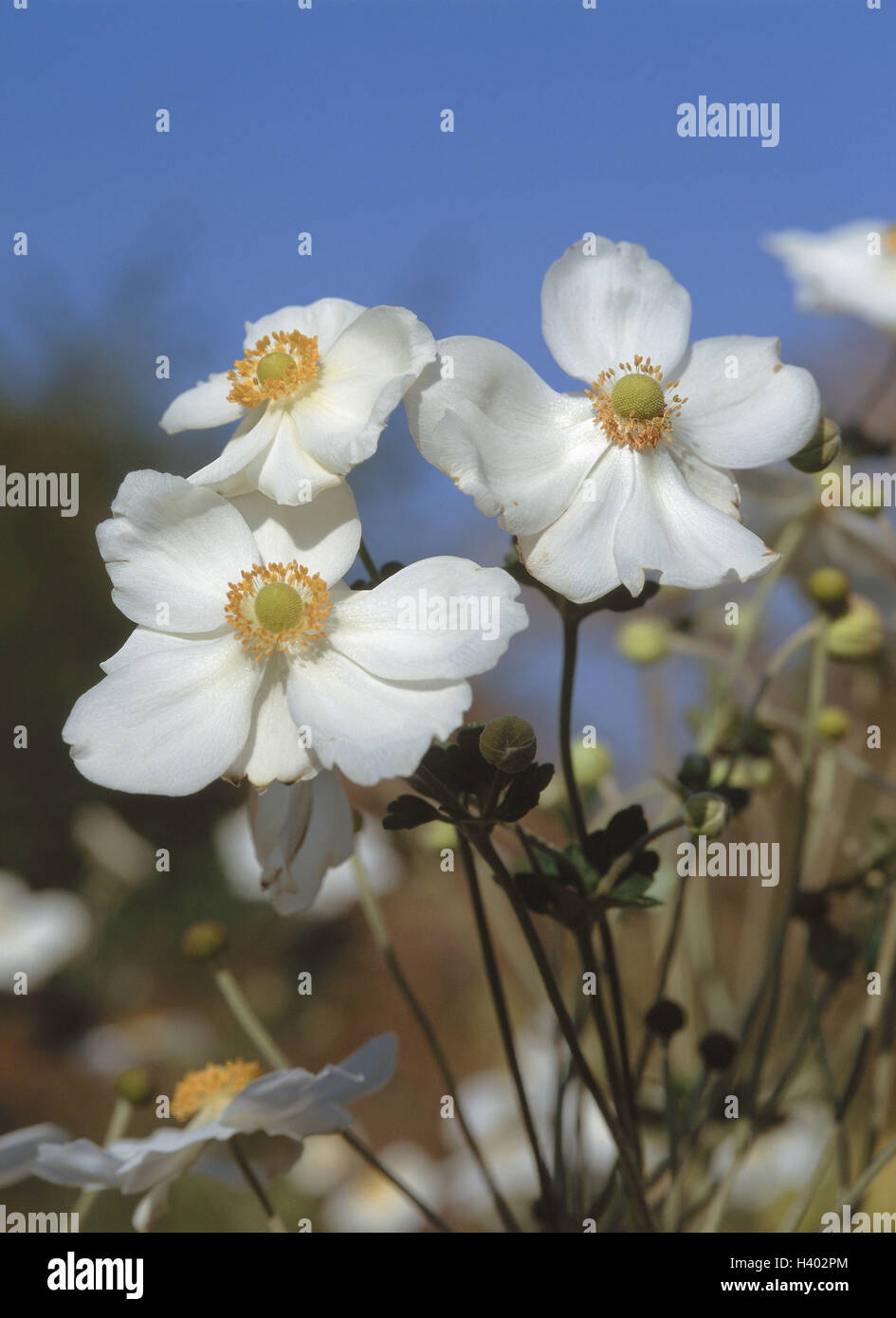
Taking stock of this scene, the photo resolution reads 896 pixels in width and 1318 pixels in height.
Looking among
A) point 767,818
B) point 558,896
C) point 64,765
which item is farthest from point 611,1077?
point 64,765

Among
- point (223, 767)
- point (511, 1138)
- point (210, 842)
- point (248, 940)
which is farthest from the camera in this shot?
point (210, 842)

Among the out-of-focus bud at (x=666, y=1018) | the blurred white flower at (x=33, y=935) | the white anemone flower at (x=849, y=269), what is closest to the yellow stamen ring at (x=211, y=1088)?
the out-of-focus bud at (x=666, y=1018)

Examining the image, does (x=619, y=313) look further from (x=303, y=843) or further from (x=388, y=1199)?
(x=388, y=1199)

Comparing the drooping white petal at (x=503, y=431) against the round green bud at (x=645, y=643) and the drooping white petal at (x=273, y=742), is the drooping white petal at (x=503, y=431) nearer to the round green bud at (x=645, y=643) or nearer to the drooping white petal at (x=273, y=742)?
the drooping white petal at (x=273, y=742)

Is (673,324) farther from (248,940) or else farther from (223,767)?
(248,940)

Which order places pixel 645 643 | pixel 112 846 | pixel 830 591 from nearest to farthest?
pixel 830 591 → pixel 645 643 → pixel 112 846

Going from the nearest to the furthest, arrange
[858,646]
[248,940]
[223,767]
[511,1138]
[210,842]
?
1. [223,767]
2. [858,646]
3. [511,1138]
4. [248,940]
5. [210,842]

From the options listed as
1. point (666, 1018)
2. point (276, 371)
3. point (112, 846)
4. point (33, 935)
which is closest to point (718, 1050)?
point (666, 1018)
